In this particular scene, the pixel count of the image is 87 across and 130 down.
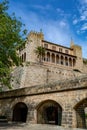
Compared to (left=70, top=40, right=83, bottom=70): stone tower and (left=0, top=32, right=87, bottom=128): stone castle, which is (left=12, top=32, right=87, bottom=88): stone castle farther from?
(left=0, top=32, right=87, bottom=128): stone castle

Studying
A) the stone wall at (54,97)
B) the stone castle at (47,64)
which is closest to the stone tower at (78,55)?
the stone castle at (47,64)

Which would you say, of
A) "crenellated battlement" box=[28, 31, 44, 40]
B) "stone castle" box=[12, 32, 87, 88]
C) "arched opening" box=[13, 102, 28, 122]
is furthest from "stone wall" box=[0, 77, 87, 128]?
"crenellated battlement" box=[28, 31, 44, 40]

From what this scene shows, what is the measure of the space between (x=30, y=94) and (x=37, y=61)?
2488 centimetres

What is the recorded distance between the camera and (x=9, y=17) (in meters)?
18.2

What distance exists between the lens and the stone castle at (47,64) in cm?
3333

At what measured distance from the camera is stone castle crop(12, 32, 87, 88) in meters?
33.3

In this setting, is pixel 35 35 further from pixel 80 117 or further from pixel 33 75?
pixel 80 117

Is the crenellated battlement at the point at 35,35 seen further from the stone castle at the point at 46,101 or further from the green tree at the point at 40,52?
the stone castle at the point at 46,101

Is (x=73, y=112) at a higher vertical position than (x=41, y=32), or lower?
lower

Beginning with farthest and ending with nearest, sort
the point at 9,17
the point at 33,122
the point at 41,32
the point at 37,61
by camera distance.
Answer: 1. the point at 41,32
2. the point at 37,61
3. the point at 9,17
4. the point at 33,122

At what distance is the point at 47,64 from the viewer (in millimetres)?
45031


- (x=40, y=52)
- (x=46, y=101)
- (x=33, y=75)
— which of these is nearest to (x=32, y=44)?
(x=40, y=52)

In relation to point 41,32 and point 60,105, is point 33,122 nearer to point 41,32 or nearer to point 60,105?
point 60,105

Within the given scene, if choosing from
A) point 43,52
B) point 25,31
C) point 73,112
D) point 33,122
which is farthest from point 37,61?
Result: point 73,112
